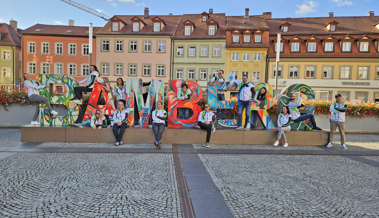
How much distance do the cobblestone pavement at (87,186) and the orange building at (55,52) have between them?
108ft

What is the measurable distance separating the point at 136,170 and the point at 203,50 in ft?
101

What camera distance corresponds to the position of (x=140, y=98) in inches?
370

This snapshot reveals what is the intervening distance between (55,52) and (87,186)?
37761 millimetres

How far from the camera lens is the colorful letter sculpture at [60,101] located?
29.9ft

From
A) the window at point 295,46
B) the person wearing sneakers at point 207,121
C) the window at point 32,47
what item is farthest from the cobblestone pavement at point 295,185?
the window at point 32,47

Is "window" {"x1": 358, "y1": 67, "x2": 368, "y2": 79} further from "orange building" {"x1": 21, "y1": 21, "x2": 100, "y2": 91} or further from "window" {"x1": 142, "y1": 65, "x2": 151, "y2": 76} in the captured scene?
"orange building" {"x1": 21, "y1": 21, "x2": 100, "y2": 91}

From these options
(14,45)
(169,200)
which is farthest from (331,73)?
(14,45)

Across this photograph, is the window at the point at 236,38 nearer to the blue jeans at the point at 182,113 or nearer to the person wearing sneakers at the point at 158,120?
the blue jeans at the point at 182,113

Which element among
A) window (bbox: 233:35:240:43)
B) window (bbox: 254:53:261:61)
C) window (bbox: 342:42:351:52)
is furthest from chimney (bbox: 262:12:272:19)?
window (bbox: 342:42:351:52)

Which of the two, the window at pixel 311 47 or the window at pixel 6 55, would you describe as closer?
the window at pixel 311 47

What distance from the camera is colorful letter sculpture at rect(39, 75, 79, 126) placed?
358 inches

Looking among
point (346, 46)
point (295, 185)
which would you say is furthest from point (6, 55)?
point (346, 46)

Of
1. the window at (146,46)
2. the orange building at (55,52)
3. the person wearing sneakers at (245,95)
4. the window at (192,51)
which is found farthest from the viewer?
the orange building at (55,52)

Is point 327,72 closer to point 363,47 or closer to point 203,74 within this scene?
point 363,47
